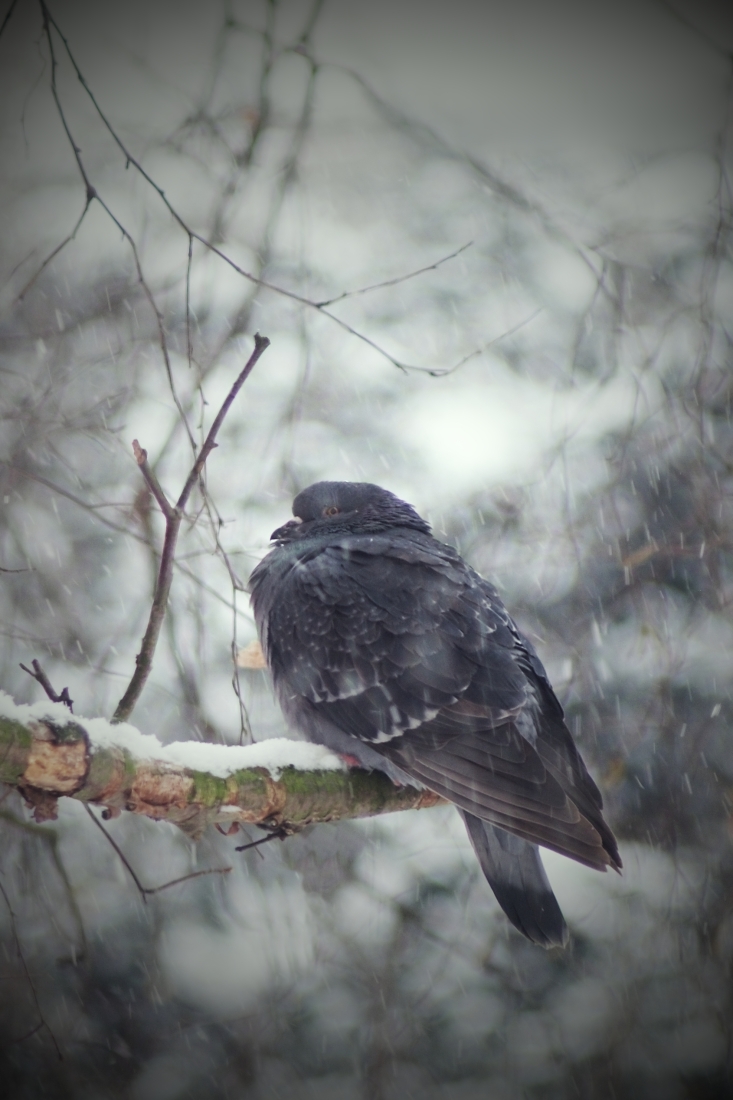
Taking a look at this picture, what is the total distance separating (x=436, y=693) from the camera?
2904mm

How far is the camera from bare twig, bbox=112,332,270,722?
174 centimetres

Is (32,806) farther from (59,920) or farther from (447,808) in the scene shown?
(447,808)

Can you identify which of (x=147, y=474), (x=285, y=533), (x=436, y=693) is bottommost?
(x=436, y=693)

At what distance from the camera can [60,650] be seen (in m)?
3.90

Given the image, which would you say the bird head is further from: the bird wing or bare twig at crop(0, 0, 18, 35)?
bare twig at crop(0, 0, 18, 35)

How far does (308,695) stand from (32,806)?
4.69ft

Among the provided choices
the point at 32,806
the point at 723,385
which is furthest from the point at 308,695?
the point at 723,385

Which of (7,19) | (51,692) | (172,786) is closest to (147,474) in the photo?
(51,692)

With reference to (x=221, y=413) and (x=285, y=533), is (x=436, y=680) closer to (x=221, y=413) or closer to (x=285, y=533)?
(x=285, y=533)

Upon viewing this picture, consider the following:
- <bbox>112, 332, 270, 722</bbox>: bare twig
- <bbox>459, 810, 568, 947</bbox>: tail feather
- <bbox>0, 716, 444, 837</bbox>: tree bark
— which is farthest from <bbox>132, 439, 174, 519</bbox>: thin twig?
<bbox>459, 810, 568, 947</bbox>: tail feather

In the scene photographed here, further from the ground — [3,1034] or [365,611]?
[365,611]

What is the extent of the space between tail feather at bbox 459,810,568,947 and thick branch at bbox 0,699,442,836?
15.0 inches

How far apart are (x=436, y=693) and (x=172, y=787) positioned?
1.15 m

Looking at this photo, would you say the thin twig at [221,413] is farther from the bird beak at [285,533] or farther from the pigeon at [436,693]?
the bird beak at [285,533]
